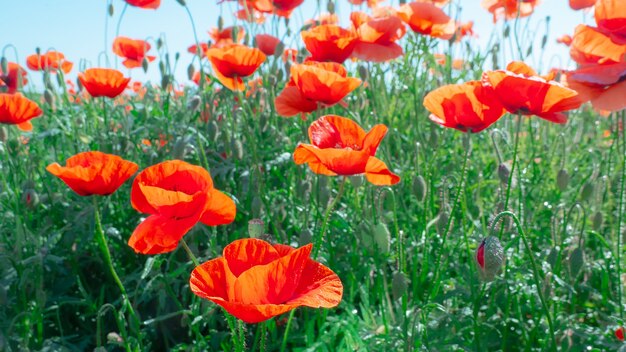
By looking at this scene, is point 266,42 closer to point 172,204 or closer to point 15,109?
point 15,109

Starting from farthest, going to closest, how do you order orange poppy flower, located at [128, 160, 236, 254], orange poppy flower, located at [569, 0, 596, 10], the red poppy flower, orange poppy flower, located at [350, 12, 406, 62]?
orange poppy flower, located at [569, 0, 596, 10] < orange poppy flower, located at [350, 12, 406, 62] < orange poppy flower, located at [128, 160, 236, 254] < the red poppy flower

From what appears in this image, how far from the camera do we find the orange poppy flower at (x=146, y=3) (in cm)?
283

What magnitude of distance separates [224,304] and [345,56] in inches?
55.6

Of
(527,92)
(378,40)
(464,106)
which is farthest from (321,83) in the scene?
(378,40)

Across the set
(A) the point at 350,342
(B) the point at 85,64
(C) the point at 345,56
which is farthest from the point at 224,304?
(B) the point at 85,64

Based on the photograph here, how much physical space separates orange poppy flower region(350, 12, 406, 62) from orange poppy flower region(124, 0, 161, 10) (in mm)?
1109

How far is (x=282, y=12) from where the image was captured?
120 inches

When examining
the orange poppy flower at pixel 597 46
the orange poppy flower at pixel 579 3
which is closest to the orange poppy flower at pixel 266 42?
the orange poppy flower at pixel 579 3

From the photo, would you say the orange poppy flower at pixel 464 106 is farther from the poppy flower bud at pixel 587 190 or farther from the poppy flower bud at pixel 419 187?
the poppy flower bud at pixel 587 190

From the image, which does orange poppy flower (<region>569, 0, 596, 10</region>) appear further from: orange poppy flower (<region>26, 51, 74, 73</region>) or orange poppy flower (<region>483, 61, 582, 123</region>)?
orange poppy flower (<region>26, 51, 74, 73</region>)

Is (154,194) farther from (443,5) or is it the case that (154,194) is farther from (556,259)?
(443,5)

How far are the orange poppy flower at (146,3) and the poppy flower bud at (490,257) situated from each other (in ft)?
7.10

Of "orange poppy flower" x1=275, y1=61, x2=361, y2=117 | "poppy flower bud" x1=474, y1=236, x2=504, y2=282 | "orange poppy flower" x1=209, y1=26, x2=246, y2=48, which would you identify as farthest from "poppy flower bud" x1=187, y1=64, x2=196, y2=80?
"poppy flower bud" x1=474, y1=236, x2=504, y2=282

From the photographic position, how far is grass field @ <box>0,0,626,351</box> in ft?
5.35
